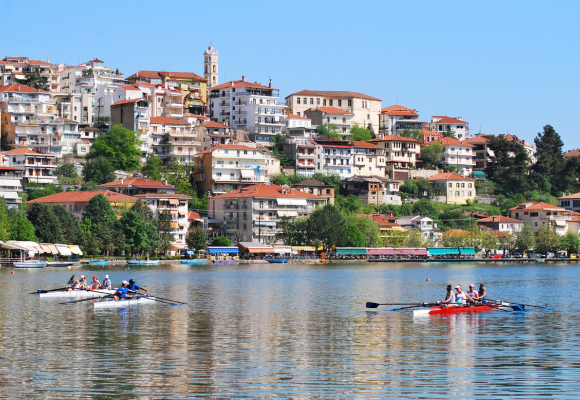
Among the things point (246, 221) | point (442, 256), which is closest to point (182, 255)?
point (246, 221)

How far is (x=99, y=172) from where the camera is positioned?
10712cm

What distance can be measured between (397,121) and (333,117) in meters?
15.1

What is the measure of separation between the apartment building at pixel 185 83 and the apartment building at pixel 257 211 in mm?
35070

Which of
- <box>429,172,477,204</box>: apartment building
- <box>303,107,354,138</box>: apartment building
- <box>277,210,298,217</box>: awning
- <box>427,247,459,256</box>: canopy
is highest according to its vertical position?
<box>303,107,354,138</box>: apartment building

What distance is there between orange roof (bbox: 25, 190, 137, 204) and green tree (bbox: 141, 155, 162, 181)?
14.4 m

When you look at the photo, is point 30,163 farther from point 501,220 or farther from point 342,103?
point 501,220

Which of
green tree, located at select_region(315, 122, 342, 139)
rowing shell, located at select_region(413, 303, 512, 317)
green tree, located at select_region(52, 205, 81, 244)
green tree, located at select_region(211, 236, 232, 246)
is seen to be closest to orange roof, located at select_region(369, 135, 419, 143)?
green tree, located at select_region(315, 122, 342, 139)

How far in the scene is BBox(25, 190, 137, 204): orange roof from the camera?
307ft

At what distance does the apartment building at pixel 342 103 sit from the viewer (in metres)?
143

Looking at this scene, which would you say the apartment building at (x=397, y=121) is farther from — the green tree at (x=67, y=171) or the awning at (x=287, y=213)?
the green tree at (x=67, y=171)

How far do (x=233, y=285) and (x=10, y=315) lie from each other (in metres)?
25.4

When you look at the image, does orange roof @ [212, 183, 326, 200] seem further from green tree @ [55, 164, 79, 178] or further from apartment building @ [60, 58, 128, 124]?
apartment building @ [60, 58, 128, 124]

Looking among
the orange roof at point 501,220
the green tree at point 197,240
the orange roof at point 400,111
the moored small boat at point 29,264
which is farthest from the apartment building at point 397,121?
the moored small boat at point 29,264

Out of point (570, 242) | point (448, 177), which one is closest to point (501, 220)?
point (570, 242)
